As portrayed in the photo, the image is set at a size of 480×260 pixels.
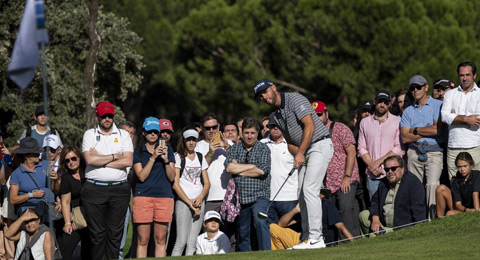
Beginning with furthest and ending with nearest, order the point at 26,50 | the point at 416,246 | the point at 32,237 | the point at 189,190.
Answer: the point at 189,190 → the point at 32,237 → the point at 416,246 → the point at 26,50

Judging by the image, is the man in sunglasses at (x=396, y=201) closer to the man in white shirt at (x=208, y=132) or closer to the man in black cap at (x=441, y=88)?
the man in black cap at (x=441, y=88)

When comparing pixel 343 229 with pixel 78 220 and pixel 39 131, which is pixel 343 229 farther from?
pixel 39 131

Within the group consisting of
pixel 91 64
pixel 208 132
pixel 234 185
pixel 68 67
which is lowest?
pixel 234 185

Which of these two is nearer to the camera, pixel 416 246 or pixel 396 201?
pixel 416 246

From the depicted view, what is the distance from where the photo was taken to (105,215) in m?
12.6

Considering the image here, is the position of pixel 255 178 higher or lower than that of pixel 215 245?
higher

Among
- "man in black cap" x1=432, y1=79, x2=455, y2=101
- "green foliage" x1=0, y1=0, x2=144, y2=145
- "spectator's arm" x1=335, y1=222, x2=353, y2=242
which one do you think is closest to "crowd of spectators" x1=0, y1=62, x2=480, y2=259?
"spectator's arm" x1=335, y1=222, x2=353, y2=242

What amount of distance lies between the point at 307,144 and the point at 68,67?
23.3 m

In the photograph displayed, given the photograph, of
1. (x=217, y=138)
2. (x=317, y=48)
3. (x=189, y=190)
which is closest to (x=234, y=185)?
(x=189, y=190)

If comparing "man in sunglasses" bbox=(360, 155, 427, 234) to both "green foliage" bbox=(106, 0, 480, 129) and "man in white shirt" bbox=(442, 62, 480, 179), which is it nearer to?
"man in white shirt" bbox=(442, 62, 480, 179)

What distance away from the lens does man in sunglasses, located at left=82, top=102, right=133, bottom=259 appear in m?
12.4

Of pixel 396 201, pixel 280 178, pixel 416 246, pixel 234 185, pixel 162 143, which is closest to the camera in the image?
pixel 416 246

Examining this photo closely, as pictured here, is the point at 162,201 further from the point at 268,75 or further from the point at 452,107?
the point at 268,75

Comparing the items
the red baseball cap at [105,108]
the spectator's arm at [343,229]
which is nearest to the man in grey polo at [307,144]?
the spectator's arm at [343,229]
